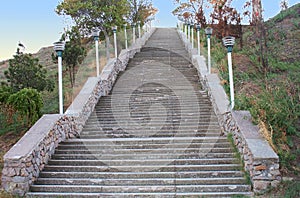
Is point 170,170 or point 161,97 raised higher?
point 161,97

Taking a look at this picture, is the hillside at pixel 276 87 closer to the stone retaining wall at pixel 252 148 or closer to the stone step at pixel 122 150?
the stone retaining wall at pixel 252 148

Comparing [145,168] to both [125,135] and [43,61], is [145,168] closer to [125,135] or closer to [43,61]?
[125,135]

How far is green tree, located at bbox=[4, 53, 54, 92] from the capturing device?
12.4 m

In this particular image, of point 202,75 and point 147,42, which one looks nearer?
point 202,75

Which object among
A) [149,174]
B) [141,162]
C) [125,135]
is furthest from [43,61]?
[149,174]

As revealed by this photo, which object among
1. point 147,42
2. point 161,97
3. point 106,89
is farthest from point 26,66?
point 147,42

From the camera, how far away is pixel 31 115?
955 centimetres

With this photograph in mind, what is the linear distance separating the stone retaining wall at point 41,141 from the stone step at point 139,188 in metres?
0.34

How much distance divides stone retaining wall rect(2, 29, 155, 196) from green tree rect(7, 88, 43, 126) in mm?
917

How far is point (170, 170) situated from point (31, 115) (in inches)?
174

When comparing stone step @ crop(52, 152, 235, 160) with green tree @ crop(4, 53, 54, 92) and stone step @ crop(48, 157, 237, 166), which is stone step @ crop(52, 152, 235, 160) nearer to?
stone step @ crop(48, 157, 237, 166)

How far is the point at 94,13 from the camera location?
49.4 feet

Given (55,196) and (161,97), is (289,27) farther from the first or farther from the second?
(55,196)

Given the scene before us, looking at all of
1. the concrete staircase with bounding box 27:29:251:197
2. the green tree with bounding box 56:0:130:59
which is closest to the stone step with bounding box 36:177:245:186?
the concrete staircase with bounding box 27:29:251:197
